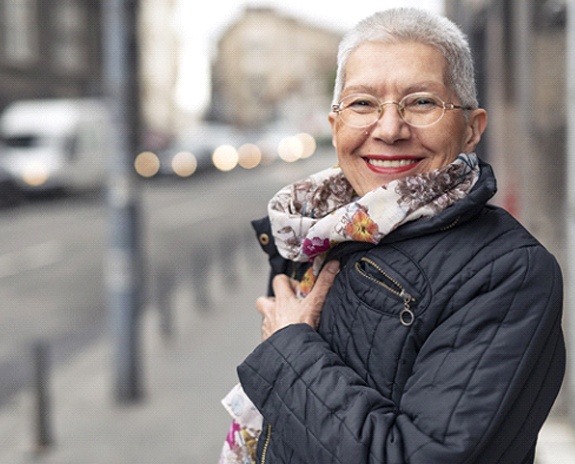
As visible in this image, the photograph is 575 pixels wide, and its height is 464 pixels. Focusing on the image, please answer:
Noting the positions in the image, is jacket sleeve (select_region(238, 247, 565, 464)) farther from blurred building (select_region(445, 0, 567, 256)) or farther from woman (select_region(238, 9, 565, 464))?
blurred building (select_region(445, 0, 567, 256))

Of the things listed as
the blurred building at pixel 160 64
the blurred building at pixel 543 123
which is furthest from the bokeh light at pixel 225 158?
the blurred building at pixel 543 123

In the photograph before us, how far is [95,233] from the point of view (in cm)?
1625

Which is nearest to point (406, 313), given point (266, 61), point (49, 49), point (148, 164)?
point (148, 164)

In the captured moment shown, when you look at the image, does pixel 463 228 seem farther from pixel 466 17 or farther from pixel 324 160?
pixel 324 160

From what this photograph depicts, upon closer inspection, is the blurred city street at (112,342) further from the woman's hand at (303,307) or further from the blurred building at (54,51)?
the blurred building at (54,51)

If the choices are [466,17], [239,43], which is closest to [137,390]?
[466,17]

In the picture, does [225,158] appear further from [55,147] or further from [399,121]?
[399,121]

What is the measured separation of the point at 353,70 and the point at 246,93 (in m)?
89.0

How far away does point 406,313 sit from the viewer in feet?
4.87

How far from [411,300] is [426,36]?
1.55 ft

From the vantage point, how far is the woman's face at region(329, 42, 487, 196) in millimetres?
1560

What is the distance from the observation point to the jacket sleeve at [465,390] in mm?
Answer: 1389

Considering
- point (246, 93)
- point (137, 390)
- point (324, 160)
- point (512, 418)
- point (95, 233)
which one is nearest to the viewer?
point (512, 418)

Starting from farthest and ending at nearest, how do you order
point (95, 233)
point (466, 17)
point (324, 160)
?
point (324, 160)
point (95, 233)
point (466, 17)
